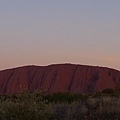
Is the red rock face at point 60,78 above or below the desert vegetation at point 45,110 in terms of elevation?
below

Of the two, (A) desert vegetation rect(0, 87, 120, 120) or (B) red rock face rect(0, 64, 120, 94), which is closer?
(A) desert vegetation rect(0, 87, 120, 120)

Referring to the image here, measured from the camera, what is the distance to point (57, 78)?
7450 cm

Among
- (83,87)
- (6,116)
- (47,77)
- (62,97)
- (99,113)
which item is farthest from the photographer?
(47,77)

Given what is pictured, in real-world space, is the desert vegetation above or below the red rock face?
above

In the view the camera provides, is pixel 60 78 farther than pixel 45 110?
Yes

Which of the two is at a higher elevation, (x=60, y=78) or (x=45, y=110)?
(x=45, y=110)

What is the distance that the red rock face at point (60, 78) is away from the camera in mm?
70625

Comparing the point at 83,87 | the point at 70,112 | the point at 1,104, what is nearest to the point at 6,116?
the point at 1,104

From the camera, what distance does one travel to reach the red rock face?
232 feet

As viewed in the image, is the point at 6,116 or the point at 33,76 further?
the point at 33,76

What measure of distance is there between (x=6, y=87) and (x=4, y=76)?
6721 millimetres

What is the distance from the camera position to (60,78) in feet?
246

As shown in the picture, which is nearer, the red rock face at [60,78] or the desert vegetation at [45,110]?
the desert vegetation at [45,110]

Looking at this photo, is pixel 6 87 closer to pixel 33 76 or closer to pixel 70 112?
pixel 33 76
